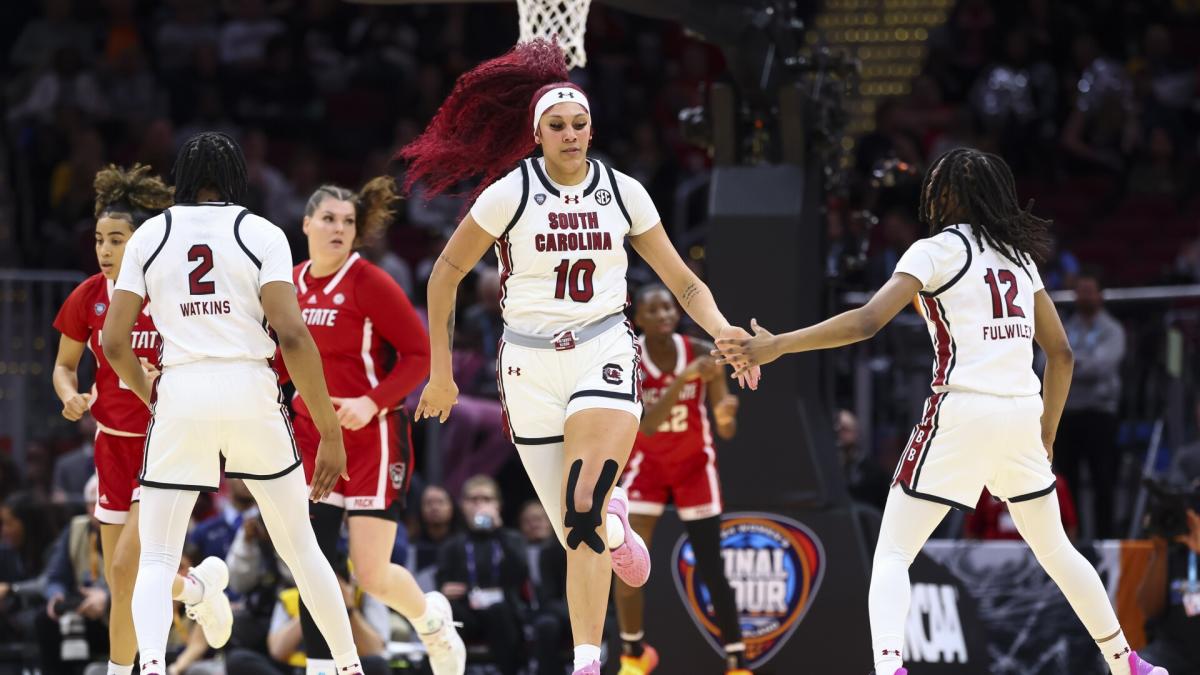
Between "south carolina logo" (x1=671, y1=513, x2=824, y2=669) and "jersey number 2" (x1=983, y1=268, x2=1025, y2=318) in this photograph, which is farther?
"south carolina logo" (x1=671, y1=513, x2=824, y2=669)

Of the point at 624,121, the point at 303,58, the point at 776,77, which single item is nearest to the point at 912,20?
the point at 624,121

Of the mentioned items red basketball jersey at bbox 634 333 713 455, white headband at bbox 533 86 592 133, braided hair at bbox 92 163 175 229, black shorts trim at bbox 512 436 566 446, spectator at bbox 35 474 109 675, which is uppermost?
white headband at bbox 533 86 592 133

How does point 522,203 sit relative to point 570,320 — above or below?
above

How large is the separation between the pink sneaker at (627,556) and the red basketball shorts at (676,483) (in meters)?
2.04

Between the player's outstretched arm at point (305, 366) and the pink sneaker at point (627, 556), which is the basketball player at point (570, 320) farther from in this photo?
the player's outstretched arm at point (305, 366)

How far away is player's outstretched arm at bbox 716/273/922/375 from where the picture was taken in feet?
22.3

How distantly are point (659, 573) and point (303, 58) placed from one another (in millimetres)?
10025

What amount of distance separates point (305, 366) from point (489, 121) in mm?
1462

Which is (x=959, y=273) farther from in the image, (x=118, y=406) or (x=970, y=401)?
(x=118, y=406)

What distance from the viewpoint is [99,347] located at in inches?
318

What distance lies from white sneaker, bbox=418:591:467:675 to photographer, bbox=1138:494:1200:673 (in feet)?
12.8

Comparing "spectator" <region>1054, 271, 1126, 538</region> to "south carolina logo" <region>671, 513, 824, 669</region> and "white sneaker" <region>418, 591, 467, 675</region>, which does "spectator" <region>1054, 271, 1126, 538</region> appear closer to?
"south carolina logo" <region>671, 513, 824, 669</region>

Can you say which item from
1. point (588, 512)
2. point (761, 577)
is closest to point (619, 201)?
point (588, 512)

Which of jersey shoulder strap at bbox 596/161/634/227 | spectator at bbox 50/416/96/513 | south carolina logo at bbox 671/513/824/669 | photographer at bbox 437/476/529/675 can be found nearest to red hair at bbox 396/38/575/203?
jersey shoulder strap at bbox 596/161/634/227
